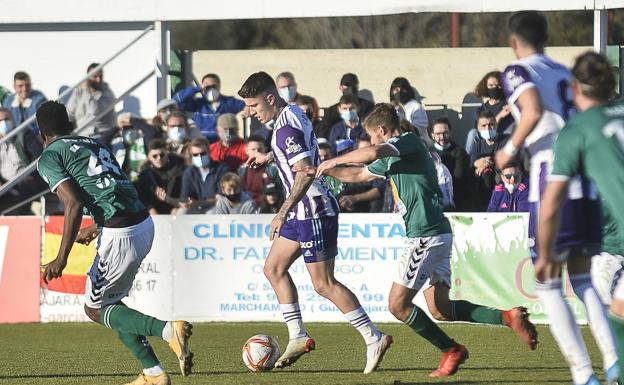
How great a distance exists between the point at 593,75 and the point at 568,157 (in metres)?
0.54

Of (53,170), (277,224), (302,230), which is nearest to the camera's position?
(53,170)

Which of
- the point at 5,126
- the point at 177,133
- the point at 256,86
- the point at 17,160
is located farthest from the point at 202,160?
the point at 256,86

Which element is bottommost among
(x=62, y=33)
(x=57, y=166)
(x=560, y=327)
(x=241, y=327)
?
(x=241, y=327)

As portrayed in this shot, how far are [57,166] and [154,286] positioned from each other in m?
6.77

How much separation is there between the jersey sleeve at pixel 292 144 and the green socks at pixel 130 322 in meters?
1.73

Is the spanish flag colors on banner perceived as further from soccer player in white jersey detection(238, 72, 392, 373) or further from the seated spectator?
soccer player in white jersey detection(238, 72, 392, 373)

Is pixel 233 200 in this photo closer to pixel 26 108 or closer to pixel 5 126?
pixel 5 126

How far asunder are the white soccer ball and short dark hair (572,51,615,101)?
13.6ft

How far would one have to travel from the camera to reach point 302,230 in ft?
33.5

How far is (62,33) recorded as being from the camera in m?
20.3

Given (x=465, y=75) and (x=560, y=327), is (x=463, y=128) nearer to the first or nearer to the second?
(x=465, y=75)

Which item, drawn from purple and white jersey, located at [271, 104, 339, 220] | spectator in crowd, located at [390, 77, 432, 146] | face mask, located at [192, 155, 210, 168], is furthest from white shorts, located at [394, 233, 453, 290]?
face mask, located at [192, 155, 210, 168]

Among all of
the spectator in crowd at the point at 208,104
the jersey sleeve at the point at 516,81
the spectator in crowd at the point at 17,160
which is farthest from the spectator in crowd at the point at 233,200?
the jersey sleeve at the point at 516,81

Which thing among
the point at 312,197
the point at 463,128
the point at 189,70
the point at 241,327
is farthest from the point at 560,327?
the point at 189,70
